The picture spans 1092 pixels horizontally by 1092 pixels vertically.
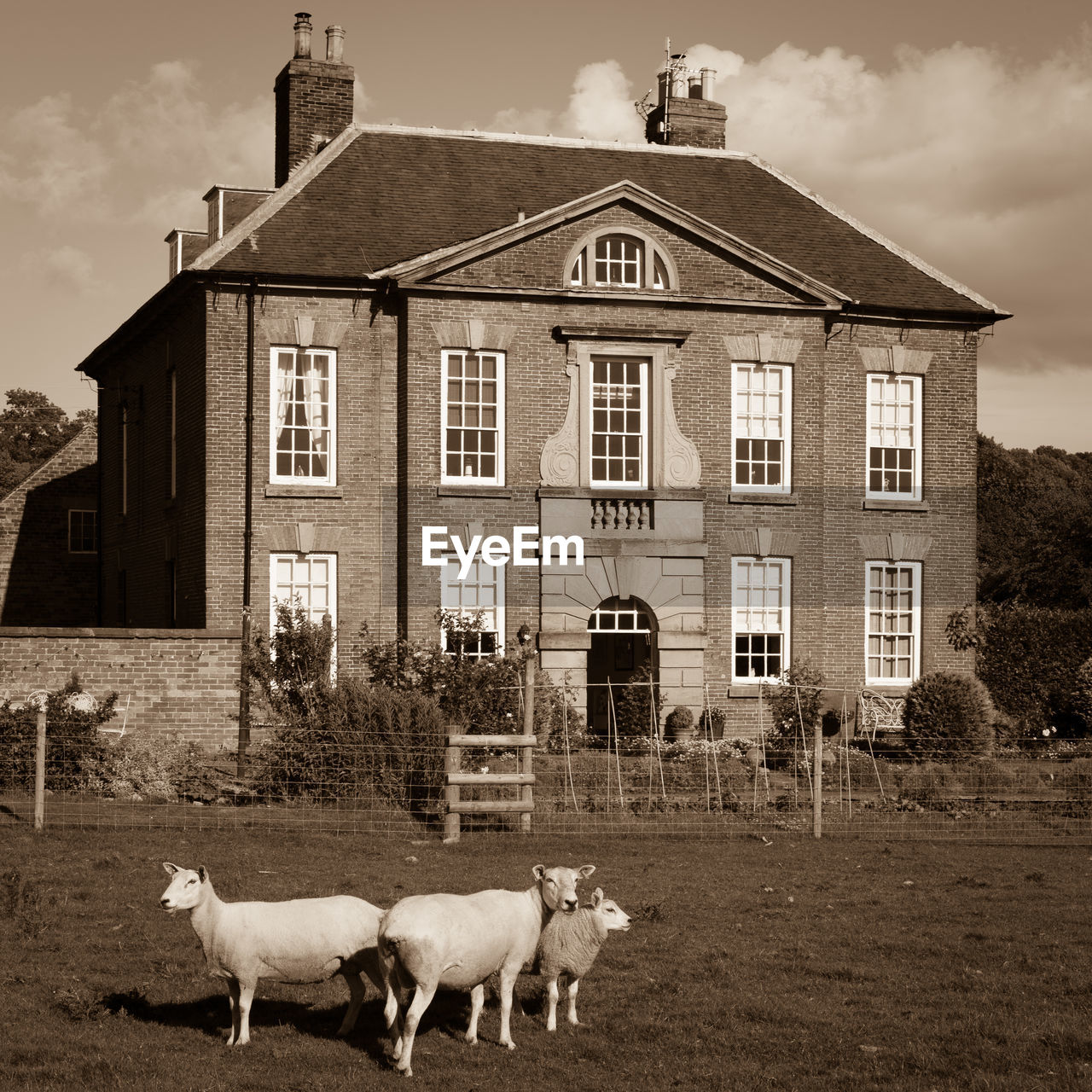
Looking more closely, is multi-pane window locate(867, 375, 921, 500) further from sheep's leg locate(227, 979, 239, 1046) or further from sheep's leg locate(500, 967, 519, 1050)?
sheep's leg locate(227, 979, 239, 1046)

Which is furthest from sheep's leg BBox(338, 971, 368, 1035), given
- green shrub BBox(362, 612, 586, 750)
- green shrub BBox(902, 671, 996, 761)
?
green shrub BBox(902, 671, 996, 761)

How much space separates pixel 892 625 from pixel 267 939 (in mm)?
21974

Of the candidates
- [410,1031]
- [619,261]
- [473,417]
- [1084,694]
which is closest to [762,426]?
[619,261]

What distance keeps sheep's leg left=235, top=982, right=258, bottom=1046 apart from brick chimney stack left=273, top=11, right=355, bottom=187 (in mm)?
23844

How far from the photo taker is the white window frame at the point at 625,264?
27.2 metres

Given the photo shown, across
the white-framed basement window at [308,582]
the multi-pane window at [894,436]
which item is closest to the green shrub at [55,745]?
the white-framed basement window at [308,582]

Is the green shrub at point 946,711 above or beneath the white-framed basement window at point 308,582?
beneath

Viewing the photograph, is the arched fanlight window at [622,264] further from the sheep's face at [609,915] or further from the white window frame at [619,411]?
the sheep's face at [609,915]

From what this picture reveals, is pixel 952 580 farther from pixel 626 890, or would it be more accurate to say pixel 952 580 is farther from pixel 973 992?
pixel 973 992

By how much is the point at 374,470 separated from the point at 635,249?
622cm

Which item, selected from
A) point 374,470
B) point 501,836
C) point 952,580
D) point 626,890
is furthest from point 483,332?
Result: point 626,890

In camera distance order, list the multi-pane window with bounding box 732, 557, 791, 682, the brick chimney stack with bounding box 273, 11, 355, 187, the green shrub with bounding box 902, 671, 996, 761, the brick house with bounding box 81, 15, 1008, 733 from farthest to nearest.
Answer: the brick chimney stack with bounding box 273, 11, 355, 187 < the multi-pane window with bounding box 732, 557, 791, 682 < the green shrub with bounding box 902, 671, 996, 761 < the brick house with bounding box 81, 15, 1008, 733

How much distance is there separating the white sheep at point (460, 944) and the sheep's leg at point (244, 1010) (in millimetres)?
760

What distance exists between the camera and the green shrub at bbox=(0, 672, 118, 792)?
18.4 m
